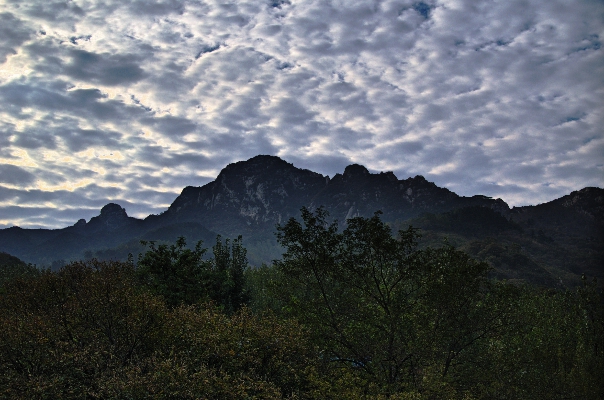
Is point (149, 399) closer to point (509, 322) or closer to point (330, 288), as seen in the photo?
point (330, 288)

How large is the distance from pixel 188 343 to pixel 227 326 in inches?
92.7

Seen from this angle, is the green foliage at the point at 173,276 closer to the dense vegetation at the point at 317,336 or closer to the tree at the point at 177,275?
the tree at the point at 177,275

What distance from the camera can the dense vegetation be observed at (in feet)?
64.6

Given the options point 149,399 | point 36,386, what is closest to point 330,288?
point 149,399

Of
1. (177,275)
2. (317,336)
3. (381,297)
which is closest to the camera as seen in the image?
(381,297)

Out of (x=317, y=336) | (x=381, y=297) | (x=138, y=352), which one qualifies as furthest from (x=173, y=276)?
(x=381, y=297)

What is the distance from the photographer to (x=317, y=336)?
1106 inches

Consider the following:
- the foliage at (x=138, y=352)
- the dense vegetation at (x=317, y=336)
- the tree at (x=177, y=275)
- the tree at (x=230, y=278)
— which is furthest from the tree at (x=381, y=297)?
the tree at (x=230, y=278)

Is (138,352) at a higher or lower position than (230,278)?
lower

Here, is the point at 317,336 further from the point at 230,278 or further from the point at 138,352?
the point at 230,278

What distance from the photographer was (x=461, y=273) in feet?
92.4

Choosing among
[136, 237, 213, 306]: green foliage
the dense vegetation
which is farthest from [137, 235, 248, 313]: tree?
the dense vegetation

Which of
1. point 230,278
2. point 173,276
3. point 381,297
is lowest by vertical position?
point 230,278

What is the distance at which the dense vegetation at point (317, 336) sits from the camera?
19.7 m
